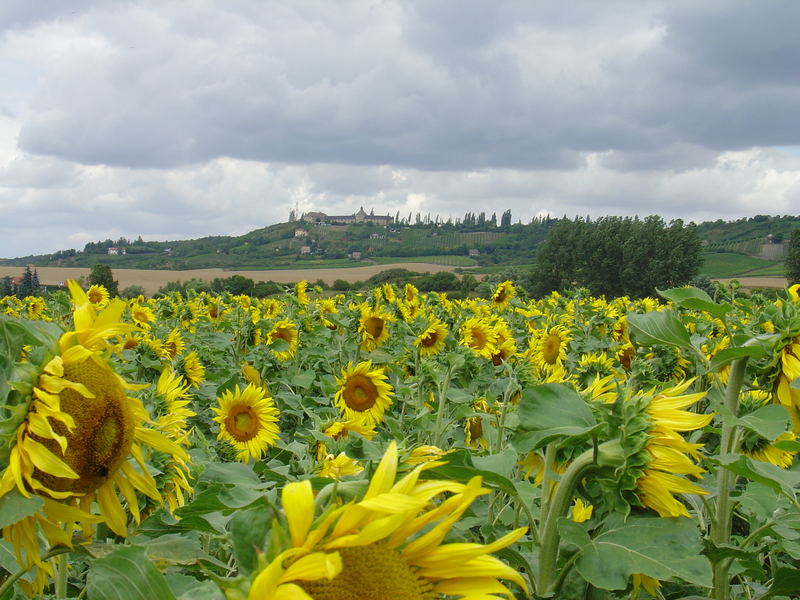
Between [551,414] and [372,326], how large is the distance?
5594mm

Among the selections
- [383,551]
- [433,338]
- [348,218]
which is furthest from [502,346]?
[348,218]

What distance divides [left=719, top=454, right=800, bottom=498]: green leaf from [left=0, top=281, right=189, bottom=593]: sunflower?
1.28 meters

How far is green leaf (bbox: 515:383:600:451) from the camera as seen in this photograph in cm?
135

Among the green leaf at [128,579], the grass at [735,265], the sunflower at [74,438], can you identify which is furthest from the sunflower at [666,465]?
the grass at [735,265]

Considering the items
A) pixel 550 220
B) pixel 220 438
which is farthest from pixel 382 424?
pixel 550 220

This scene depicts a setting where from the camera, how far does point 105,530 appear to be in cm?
222

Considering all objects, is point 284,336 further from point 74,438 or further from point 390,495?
point 390,495

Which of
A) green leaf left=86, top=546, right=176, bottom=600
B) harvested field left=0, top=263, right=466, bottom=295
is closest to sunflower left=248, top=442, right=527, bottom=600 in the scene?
green leaf left=86, top=546, right=176, bottom=600

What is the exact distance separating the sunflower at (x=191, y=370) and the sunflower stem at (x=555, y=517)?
486 cm

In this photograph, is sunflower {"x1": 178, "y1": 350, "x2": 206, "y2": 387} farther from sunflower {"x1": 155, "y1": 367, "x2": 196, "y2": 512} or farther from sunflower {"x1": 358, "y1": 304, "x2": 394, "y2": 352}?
sunflower {"x1": 155, "y1": 367, "x2": 196, "y2": 512}

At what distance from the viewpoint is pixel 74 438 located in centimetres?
133

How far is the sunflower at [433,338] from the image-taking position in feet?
20.2

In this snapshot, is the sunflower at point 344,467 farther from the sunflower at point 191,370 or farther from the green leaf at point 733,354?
the sunflower at point 191,370

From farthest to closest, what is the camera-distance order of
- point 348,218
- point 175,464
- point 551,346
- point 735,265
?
1. point 348,218
2. point 735,265
3. point 551,346
4. point 175,464
